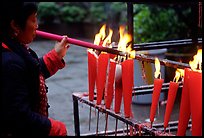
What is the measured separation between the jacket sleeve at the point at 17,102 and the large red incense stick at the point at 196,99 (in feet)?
3.10

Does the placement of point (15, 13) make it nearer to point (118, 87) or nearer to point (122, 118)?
point (118, 87)

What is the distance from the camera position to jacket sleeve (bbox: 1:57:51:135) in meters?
2.38

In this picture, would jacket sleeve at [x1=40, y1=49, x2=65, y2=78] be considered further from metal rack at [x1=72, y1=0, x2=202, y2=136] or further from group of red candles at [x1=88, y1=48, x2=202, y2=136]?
metal rack at [x1=72, y1=0, x2=202, y2=136]

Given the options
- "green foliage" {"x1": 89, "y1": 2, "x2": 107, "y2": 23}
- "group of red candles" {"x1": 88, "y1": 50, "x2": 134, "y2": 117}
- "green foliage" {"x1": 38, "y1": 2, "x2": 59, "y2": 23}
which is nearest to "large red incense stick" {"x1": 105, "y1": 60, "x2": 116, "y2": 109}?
"group of red candles" {"x1": 88, "y1": 50, "x2": 134, "y2": 117}

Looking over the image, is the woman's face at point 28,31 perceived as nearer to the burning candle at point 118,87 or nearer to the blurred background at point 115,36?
the burning candle at point 118,87

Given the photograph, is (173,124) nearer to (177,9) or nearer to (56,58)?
(56,58)

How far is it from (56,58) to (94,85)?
50cm

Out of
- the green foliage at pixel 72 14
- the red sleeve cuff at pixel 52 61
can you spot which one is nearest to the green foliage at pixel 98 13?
the green foliage at pixel 72 14

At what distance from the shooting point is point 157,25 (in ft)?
31.1

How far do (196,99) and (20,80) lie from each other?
1056 millimetres

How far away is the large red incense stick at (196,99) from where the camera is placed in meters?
2.41

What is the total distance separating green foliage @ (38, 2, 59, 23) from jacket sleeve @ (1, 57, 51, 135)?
15142mm

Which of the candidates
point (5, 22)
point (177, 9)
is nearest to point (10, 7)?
point (5, 22)

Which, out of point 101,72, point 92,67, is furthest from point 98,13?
point 101,72
